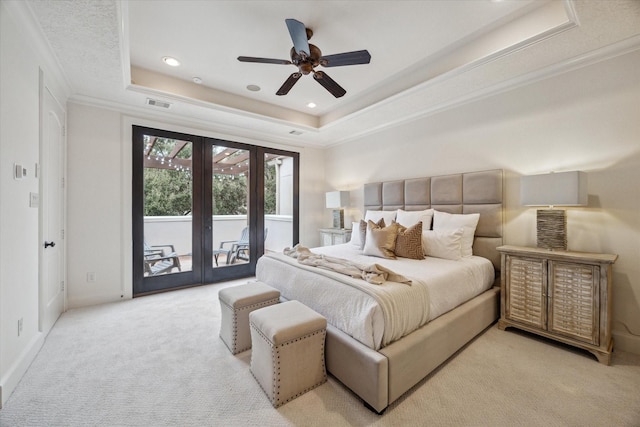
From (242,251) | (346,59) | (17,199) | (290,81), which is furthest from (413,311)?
(242,251)

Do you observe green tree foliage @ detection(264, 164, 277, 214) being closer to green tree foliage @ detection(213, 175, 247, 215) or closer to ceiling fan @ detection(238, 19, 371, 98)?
green tree foliage @ detection(213, 175, 247, 215)

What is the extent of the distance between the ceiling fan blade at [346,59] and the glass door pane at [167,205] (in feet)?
9.02

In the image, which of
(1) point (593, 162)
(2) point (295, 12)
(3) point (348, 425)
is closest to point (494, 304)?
(1) point (593, 162)

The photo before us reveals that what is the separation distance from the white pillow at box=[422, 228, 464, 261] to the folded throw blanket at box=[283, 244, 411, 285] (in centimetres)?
108

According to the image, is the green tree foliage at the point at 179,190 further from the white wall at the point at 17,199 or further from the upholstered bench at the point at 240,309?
the upholstered bench at the point at 240,309

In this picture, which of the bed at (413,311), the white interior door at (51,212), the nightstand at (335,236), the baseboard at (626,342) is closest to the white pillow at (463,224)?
the bed at (413,311)

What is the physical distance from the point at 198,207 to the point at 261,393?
3128mm

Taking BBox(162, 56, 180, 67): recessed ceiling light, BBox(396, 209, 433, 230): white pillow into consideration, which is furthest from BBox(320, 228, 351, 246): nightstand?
BBox(162, 56, 180, 67): recessed ceiling light

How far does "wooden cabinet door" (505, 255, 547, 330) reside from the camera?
2.41 metres

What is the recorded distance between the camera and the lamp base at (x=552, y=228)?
2.44 metres

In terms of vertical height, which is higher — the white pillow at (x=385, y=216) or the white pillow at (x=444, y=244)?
the white pillow at (x=385, y=216)

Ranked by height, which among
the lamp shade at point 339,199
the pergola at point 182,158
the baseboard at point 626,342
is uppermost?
the pergola at point 182,158

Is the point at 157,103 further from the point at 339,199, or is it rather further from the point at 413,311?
the point at 413,311

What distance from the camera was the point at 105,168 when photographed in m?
3.48
